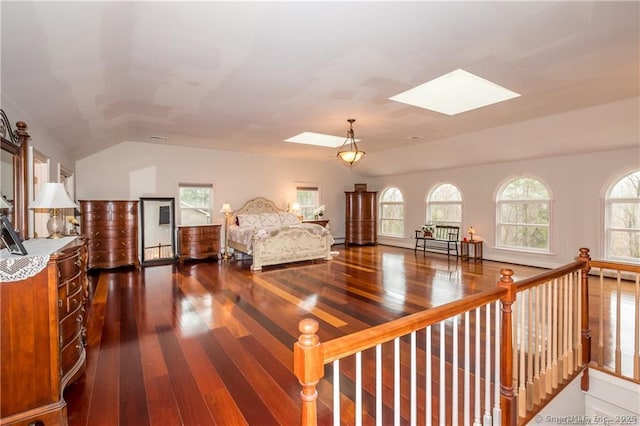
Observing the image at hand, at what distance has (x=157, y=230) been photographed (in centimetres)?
692

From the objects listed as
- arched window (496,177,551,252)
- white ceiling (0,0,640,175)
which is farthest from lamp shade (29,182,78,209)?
arched window (496,177,551,252)

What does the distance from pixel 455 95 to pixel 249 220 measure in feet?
17.1

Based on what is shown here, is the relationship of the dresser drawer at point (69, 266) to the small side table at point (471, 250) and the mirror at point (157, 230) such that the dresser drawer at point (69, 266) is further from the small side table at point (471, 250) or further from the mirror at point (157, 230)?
the small side table at point (471, 250)

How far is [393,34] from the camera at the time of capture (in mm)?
2387

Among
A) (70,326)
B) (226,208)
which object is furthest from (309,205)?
(70,326)

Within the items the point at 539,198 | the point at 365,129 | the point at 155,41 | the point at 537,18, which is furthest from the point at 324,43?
the point at 539,198

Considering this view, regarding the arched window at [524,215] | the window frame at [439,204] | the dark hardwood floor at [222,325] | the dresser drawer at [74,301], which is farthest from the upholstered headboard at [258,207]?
the arched window at [524,215]

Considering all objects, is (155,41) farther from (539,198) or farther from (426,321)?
(539,198)

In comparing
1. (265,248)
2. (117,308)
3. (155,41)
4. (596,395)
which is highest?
(155,41)

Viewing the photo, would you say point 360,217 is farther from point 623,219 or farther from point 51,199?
point 51,199

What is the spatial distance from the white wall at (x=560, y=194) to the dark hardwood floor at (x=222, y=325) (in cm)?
70

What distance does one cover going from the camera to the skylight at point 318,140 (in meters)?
6.53

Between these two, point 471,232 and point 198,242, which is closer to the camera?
point 198,242

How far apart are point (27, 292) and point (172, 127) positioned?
408cm
